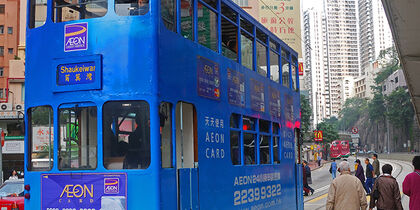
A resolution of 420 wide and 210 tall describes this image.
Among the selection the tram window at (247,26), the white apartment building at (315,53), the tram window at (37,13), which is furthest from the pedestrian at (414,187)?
the white apartment building at (315,53)

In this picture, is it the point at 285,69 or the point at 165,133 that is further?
the point at 285,69

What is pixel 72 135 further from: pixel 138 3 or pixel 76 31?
pixel 138 3

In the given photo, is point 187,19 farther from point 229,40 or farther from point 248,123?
point 248,123

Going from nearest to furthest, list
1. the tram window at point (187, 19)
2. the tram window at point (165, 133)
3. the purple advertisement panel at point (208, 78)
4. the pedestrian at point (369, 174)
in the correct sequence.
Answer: the tram window at point (165, 133)
the tram window at point (187, 19)
the purple advertisement panel at point (208, 78)
the pedestrian at point (369, 174)

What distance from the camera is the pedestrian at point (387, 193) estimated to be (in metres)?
8.45

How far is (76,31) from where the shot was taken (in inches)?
276

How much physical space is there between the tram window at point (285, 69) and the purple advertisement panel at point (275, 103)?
708 millimetres

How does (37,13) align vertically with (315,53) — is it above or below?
below

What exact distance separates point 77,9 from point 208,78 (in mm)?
2187

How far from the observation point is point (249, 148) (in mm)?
9531

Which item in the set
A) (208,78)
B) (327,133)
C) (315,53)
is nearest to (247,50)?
(208,78)

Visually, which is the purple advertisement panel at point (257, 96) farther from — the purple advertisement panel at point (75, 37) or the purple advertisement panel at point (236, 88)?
the purple advertisement panel at point (75, 37)

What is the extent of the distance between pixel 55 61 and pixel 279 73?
606 centimetres

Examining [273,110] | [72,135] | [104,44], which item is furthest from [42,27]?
[273,110]
